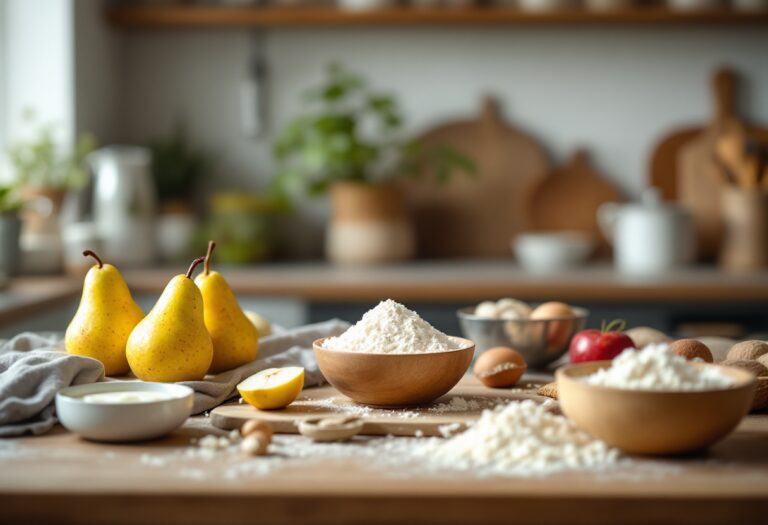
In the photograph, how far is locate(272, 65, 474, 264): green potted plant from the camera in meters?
3.36

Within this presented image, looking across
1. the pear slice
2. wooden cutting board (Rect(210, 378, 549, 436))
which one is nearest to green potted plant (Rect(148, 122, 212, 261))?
wooden cutting board (Rect(210, 378, 549, 436))

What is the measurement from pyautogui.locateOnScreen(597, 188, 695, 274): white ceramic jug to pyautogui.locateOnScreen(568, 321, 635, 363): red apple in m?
1.81

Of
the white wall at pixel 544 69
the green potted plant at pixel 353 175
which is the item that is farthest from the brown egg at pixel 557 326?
the white wall at pixel 544 69

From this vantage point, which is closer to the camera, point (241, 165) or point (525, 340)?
point (525, 340)

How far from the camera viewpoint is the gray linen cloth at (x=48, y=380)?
46.3 inches

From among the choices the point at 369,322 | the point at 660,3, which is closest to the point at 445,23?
the point at 660,3

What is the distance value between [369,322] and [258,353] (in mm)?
328

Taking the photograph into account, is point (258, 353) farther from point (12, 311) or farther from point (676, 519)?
point (12, 311)

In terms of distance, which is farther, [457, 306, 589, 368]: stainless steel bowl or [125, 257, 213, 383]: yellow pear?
[457, 306, 589, 368]: stainless steel bowl

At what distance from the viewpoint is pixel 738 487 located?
0.94 meters

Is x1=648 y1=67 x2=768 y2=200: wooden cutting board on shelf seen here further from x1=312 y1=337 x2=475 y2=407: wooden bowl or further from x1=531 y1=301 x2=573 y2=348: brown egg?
x1=312 y1=337 x2=475 y2=407: wooden bowl

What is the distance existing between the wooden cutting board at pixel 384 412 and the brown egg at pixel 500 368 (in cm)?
2

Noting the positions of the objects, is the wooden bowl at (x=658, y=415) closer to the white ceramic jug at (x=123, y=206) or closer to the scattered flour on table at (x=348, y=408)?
the scattered flour on table at (x=348, y=408)

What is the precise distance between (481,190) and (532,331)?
2.15 m
